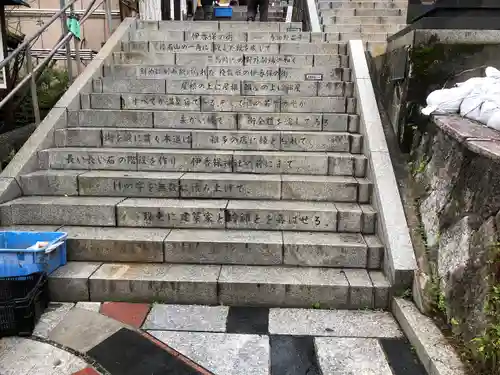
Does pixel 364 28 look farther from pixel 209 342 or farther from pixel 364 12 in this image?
pixel 209 342

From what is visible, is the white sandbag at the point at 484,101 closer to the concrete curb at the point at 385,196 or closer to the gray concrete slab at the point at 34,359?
the concrete curb at the point at 385,196

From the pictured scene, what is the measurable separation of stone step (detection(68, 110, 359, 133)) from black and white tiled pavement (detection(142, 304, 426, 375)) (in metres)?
2.47

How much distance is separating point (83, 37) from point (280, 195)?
24.6ft

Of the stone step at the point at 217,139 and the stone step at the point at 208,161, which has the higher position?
the stone step at the point at 217,139

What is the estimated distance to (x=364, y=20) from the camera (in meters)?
8.48

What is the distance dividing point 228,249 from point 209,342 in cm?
96

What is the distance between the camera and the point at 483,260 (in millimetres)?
2646

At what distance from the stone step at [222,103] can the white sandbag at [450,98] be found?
1573mm

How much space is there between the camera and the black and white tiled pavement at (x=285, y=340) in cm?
293

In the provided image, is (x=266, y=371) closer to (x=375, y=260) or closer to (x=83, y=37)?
(x=375, y=260)

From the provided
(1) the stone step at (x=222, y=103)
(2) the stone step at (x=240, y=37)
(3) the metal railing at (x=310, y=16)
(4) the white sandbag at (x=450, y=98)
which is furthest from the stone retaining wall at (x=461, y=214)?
(3) the metal railing at (x=310, y=16)

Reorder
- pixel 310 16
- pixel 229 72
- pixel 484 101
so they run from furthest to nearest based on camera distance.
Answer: pixel 310 16 < pixel 229 72 < pixel 484 101

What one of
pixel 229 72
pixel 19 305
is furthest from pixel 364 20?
pixel 19 305

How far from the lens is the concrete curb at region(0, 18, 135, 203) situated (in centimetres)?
447
